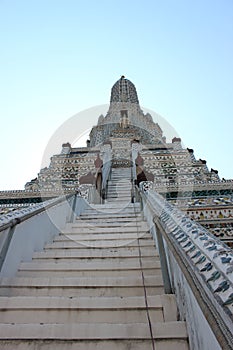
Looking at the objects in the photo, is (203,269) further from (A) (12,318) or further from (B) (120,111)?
(B) (120,111)

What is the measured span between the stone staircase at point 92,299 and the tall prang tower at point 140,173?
5.55ft

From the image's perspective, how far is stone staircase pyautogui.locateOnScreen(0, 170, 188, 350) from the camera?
71.0 inches

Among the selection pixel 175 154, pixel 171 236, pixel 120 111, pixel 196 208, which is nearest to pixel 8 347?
pixel 171 236

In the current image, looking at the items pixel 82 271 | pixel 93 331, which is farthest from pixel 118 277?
pixel 93 331

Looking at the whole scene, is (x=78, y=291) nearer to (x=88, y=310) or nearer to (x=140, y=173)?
(x=88, y=310)

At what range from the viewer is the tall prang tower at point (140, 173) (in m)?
4.95

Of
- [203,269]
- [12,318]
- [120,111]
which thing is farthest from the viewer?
[120,111]

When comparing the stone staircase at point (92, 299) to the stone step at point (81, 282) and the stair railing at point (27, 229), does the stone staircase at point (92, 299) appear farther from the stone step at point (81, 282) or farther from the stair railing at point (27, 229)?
the stair railing at point (27, 229)

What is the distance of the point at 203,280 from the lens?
3.94ft

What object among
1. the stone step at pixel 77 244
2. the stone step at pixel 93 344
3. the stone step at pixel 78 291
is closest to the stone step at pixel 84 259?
the stone step at pixel 77 244

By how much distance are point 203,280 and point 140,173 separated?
30.2 feet

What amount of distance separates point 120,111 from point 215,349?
970 inches

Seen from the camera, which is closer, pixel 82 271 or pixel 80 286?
pixel 80 286

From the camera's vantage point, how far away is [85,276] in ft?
9.57
